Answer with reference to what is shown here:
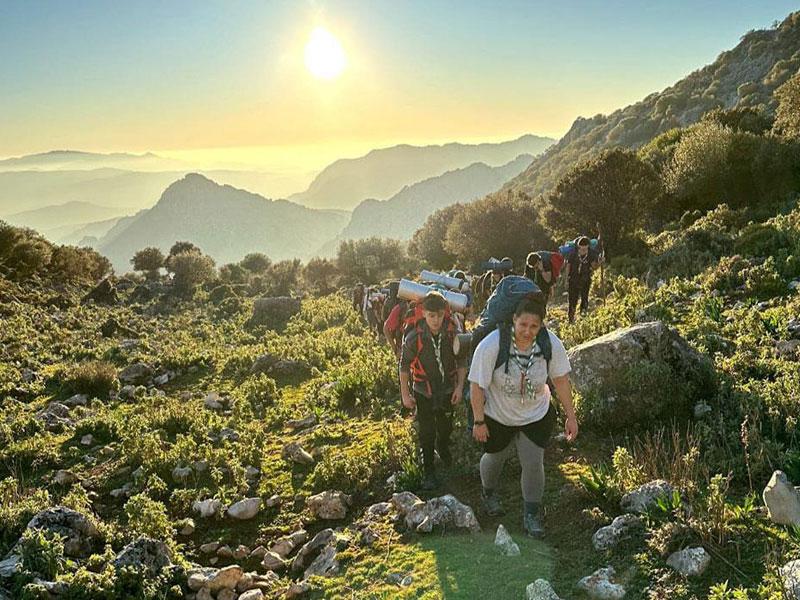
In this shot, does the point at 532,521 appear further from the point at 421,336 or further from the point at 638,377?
the point at 638,377

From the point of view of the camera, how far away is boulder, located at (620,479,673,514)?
4.54 metres

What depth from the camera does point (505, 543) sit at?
14.7 ft

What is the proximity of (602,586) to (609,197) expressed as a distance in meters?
22.5

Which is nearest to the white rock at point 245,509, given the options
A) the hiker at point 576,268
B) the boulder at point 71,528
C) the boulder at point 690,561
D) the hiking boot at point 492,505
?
the boulder at point 71,528

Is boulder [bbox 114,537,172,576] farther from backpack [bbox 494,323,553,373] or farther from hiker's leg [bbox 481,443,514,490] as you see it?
backpack [bbox 494,323,553,373]

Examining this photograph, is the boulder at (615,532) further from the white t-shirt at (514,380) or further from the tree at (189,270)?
the tree at (189,270)

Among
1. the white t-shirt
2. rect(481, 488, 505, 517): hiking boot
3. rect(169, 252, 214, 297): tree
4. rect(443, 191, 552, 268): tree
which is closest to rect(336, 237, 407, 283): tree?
rect(443, 191, 552, 268): tree

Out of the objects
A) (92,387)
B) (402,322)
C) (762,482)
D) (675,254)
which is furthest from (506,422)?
(675,254)

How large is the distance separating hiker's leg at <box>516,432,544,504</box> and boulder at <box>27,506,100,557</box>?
4418 mm

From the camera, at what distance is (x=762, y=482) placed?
4.84m

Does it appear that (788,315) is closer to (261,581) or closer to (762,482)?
(762,482)

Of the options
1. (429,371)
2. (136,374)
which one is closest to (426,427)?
(429,371)

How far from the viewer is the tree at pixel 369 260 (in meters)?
41.4

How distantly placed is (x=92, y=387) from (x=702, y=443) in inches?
479
